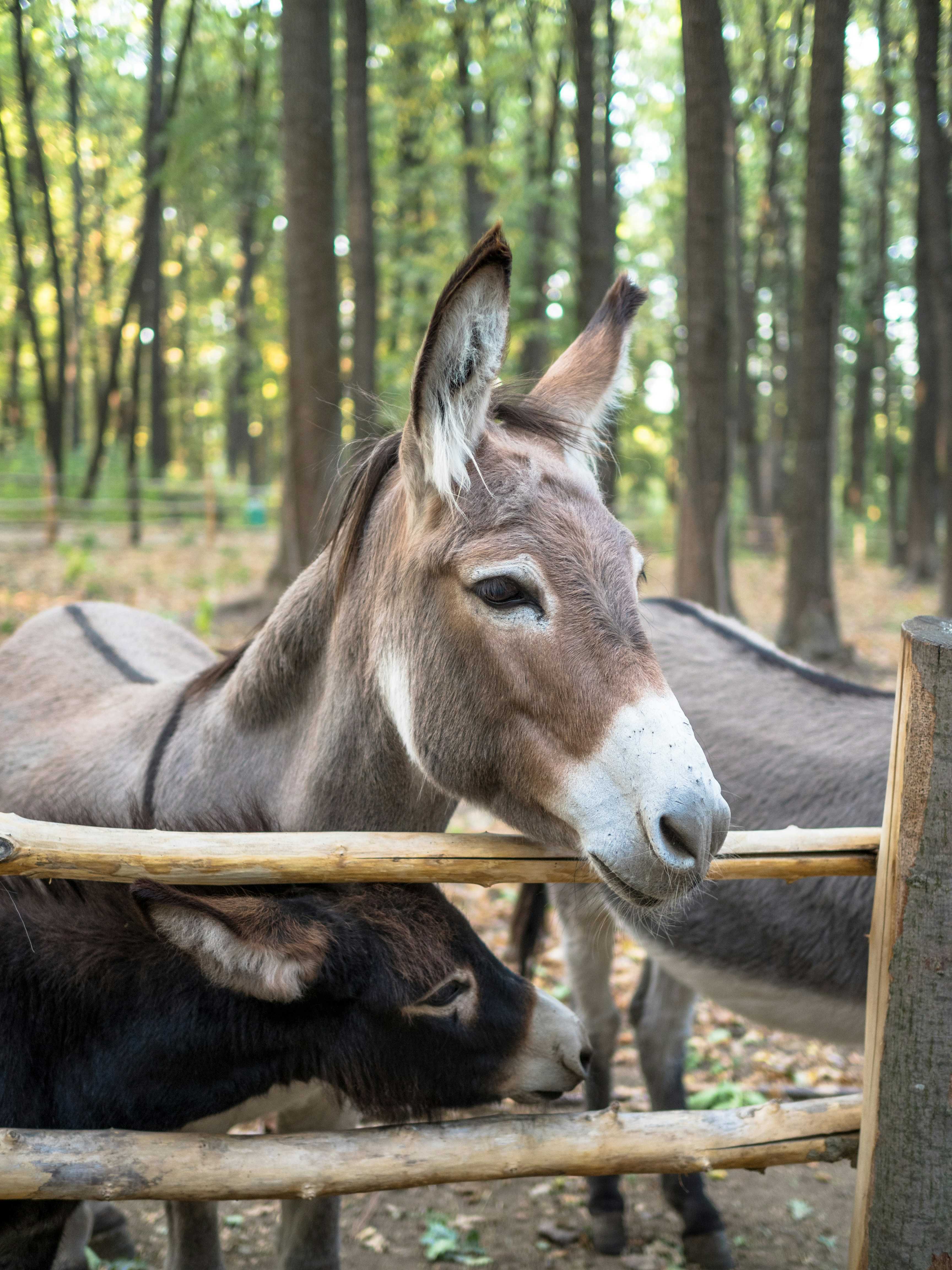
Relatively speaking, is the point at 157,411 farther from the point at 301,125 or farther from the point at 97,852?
the point at 97,852

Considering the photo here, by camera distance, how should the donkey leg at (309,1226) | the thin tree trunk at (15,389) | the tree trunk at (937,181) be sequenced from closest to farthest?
the donkey leg at (309,1226), the tree trunk at (937,181), the thin tree trunk at (15,389)

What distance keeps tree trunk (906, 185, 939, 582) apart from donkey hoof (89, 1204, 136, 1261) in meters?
14.4

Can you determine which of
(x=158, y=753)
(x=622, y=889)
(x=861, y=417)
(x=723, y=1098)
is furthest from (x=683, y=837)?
(x=861, y=417)

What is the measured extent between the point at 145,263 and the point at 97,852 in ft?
55.8

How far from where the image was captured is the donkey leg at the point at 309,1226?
278cm

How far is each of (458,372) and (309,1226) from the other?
8.19 feet

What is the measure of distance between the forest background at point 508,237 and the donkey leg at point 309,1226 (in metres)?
2.02

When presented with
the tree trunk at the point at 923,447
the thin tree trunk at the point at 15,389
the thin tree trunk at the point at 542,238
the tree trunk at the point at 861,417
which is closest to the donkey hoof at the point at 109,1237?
the tree trunk at the point at 923,447

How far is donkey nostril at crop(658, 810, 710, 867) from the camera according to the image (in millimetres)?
1754

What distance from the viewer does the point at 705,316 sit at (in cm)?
761

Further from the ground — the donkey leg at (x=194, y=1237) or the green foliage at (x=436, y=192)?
the green foliage at (x=436, y=192)

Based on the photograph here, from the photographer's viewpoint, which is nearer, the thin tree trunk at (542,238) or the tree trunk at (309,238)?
the tree trunk at (309,238)

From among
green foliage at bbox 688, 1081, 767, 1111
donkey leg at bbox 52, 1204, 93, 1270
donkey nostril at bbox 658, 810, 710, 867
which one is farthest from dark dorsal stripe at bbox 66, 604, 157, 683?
green foliage at bbox 688, 1081, 767, 1111

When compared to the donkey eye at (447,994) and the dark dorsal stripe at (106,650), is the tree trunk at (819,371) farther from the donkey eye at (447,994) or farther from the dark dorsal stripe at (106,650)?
the donkey eye at (447,994)
